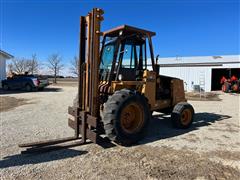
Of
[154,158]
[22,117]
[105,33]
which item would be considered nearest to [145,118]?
[154,158]

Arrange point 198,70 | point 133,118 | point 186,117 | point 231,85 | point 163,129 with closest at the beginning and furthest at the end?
1. point 133,118
2. point 163,129
3. point 186,117
4. point 231,85
5. point 198,70

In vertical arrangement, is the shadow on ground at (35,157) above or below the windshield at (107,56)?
below

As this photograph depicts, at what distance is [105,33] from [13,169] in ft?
12.5

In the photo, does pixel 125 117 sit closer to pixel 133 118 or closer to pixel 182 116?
pixel 133 118

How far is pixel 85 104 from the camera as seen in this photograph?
4.84 meters

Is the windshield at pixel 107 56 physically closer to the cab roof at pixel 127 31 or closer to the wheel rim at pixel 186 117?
the cab roof at pixel 127 31

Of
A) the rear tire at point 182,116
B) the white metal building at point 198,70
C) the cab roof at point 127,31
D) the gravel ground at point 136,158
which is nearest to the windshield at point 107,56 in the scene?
the cab roof at point 127,31

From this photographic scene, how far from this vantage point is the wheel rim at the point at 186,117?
20.8 ft

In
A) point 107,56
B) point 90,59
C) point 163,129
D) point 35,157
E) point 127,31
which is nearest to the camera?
point 35,157

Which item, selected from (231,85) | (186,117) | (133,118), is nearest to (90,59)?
(133,118)

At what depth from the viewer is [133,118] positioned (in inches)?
195

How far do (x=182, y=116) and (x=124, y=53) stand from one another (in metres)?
2.71

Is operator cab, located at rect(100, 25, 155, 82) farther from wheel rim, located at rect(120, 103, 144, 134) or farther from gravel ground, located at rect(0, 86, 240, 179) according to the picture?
gravel ground, located at rect(0, 86, 240, 179)

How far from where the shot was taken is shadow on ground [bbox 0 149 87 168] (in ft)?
12.0
